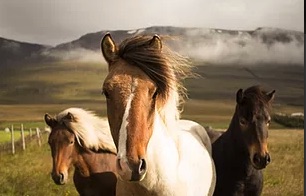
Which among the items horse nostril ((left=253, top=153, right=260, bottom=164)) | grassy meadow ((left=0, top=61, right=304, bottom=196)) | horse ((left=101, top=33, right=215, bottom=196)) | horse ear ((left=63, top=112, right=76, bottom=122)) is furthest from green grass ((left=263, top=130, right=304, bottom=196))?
horse ear ((left=63, top=112, right=76, bottom=122))

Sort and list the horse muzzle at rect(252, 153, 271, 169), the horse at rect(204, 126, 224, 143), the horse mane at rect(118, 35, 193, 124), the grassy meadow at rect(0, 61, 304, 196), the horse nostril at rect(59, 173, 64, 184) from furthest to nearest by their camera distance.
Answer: the grassy meadow at rect(0, 61, 304, 196) < the horse at rect(204, 126, 224, 143) < the horse nostril at rect(59, 173, 64, 184) < the horse muzzle at rect(252, 153, 271, 169) < the horse mane at rect(118, 35, 193, 124)

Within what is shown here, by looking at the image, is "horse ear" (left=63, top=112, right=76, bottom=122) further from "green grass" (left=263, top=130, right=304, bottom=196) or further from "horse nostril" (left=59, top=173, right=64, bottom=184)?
"green grass" (left=263, top=130, right=304, bottom=196)

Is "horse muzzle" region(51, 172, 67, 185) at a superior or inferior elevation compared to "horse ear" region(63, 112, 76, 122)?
inferior

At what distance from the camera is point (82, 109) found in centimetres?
204

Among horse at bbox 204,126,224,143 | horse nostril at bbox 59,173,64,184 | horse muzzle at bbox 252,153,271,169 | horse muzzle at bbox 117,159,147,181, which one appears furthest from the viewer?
horse at bbox 204,126,224,143

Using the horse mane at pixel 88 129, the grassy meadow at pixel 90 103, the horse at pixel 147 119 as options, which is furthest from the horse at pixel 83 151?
the horse at pixel 147 119

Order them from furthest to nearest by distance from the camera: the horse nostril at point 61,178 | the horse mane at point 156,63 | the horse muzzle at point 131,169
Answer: the horse nostril at point 61,178 < the horse mane at point 156,63 < the horse muzzle at point 131,169

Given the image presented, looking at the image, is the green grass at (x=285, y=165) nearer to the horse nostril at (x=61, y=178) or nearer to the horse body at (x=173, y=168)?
the horse body at (x=173, y=168)

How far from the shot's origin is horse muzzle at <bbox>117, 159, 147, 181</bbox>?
1.21 meters

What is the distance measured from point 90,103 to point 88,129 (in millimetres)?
278

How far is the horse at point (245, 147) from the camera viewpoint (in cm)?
171

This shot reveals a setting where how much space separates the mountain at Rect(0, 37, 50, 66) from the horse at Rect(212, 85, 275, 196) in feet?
2.81

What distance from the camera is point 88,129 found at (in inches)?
74.7

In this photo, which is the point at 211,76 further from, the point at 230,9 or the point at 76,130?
the point at 76,130
